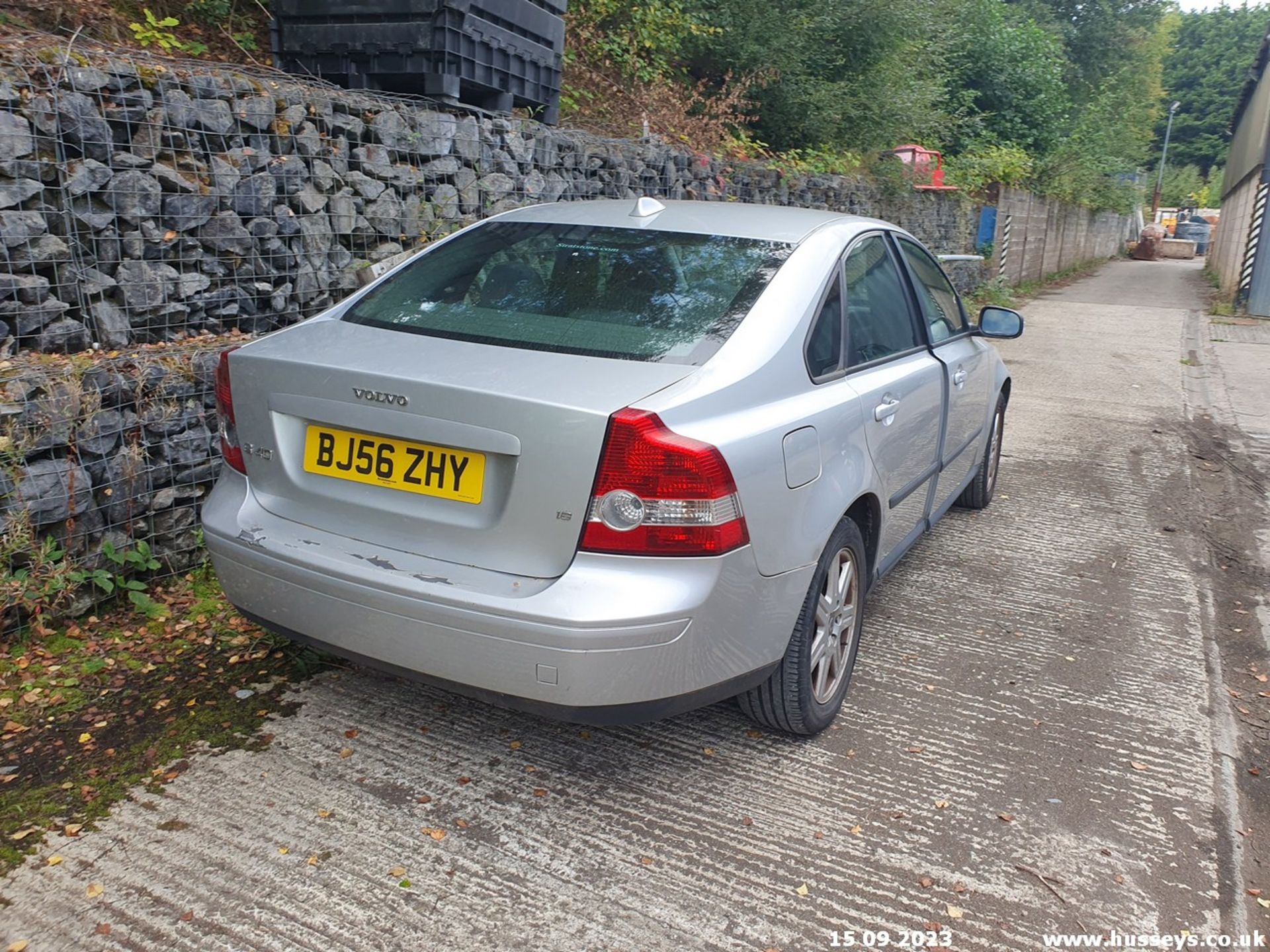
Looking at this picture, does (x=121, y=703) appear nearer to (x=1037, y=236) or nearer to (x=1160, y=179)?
(x=1037, y=236)

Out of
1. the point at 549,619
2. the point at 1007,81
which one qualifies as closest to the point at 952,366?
the point at 549,619

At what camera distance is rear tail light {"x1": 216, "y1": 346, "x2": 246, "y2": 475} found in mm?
2887

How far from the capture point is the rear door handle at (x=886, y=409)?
3.27 m

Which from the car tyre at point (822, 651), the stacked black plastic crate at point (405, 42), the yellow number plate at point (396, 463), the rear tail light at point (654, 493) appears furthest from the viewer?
the stacked black plastic crate at point (405, 42)

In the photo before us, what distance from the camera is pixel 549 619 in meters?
2.34

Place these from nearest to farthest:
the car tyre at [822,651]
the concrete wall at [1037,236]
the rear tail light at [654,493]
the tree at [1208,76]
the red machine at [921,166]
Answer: the rear tail light at [654,493] → the car tyre at [822,651] → the red machine at [921,166] → the concrete wall at [1037,236] → the tree at [1208,76]

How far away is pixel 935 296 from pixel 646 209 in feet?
5.25

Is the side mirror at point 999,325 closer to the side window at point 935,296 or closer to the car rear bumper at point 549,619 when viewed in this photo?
the side window at point 935,296

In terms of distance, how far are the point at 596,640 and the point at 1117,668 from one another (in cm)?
241

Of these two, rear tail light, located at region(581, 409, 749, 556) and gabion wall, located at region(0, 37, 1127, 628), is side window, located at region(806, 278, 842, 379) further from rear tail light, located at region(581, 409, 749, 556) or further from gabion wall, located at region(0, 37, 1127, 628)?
gabion wall, located at region(0, 37, 1127, 628)

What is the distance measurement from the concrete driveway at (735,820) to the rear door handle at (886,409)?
0.96 metres

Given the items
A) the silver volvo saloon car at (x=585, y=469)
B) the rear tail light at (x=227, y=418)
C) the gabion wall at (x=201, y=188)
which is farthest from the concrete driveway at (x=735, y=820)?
the gabion wall at (x=201, y=188)

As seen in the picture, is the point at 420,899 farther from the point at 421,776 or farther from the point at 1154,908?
the point at 1154,908

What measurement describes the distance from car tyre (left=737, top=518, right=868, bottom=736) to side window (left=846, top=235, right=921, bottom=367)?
65 centimetres
